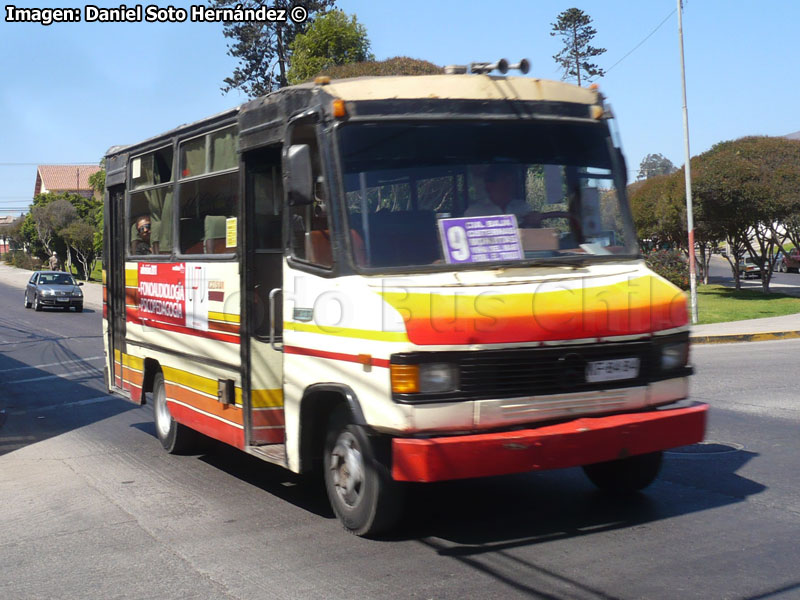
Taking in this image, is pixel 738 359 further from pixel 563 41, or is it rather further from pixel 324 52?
pixel 563 41

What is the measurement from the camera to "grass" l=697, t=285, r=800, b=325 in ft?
78.2

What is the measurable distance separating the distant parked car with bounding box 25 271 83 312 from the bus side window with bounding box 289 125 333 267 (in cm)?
3182

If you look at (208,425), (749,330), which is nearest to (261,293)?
(208,425)

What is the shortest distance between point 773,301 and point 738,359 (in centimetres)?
1414

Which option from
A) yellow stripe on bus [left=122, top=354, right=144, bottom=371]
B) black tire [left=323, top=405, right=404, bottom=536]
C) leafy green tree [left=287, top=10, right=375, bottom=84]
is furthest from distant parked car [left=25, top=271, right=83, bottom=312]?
black tire [left=323, top=405, right=404, bottom=536]

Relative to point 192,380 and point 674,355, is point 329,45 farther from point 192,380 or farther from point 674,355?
point 674,355

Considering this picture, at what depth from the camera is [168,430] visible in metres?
9.41

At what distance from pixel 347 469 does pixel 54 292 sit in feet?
107

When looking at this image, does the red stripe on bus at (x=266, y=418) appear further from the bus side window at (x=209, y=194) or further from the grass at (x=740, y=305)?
the grass at (x=740, y=305)

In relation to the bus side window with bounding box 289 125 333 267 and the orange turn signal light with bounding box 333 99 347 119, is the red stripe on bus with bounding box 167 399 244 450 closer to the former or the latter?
the bus side window with bounding box 289 125 333 267

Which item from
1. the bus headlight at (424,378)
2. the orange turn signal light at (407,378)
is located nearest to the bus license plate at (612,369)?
the bus headlight at (424,378)

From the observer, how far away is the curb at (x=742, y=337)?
62.2ft

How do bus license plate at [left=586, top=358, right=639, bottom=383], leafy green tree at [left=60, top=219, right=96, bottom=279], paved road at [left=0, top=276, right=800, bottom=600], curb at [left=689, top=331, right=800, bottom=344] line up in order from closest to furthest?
paved road at [left=0, top=276, right=800, bottom=600] < bus license plate at [left=586, top=358, right=639, bottom=383] < curb at [left=689, top=331, right=800, bottom=344] < leafy green tree at [left=60, top=219, right=96, bottom=279]

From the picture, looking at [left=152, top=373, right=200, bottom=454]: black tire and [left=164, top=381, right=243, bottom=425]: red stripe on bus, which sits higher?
[left=164, top=381, right=243, bottom=425]: red stripe on bus
